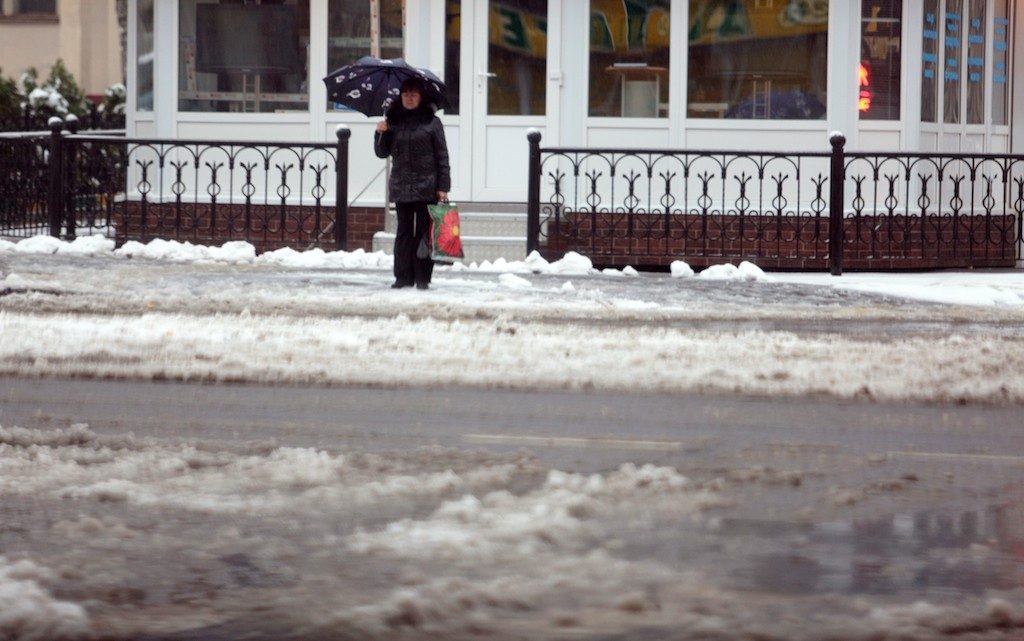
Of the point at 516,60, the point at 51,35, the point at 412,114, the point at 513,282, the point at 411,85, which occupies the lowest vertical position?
the point at 513,282

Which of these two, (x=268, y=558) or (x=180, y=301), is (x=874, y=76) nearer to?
(x=180, y=301)

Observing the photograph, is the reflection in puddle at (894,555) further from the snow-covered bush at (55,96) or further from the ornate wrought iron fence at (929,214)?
the snow-covered bush at (55,96)

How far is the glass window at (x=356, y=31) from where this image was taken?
21.0 meters

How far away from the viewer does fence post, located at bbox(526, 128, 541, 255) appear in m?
18.5

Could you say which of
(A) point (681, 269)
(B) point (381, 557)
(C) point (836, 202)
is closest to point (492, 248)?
(A) point (681, 269)

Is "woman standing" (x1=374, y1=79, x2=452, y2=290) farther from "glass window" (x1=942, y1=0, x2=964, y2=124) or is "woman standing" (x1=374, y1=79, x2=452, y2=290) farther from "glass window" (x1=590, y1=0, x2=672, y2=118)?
"glass window" (x1=942, y1=0, x2=964, y2=124)

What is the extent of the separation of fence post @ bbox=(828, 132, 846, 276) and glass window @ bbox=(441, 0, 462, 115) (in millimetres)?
4839

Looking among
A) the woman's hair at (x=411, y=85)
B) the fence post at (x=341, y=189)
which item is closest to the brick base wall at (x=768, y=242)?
the fence post at (x=341, y=189)

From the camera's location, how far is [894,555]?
5016 mm

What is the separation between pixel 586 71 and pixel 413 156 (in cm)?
647

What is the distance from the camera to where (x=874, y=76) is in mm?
20703

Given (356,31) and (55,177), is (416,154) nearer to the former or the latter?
(356,31)

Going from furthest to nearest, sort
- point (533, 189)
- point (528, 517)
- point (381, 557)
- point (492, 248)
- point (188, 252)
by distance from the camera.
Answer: point (492, 248)
point (188, 252)
point (533, 189)
point (528, 517)
point (381, 557)

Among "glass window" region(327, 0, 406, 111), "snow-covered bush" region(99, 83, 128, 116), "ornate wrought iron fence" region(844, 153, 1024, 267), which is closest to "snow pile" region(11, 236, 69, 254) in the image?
"glass window" region(327, 0, 406, 111)
